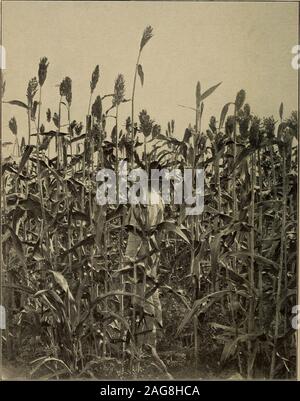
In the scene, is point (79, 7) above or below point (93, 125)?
above

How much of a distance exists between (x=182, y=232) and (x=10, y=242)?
0.41 meters

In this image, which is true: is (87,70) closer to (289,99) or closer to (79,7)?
(79,7)

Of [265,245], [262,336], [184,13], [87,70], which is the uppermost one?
[184,13]

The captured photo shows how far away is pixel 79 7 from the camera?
1.40 meters

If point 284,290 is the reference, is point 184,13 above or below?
Answer: above

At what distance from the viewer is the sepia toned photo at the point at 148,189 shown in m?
1.40

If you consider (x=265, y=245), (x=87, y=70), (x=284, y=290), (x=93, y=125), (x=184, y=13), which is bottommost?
(x=284, y=290)

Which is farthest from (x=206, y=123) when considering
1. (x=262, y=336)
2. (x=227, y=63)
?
(x=262, y=336)

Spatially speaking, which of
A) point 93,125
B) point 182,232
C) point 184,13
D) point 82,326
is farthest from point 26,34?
point 82,326

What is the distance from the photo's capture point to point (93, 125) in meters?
1.40

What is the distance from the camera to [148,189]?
1.40 meters

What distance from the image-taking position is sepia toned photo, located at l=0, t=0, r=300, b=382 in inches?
54.9

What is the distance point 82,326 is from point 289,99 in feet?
2.40

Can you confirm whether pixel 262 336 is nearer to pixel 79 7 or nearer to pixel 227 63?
pixel 227 63
